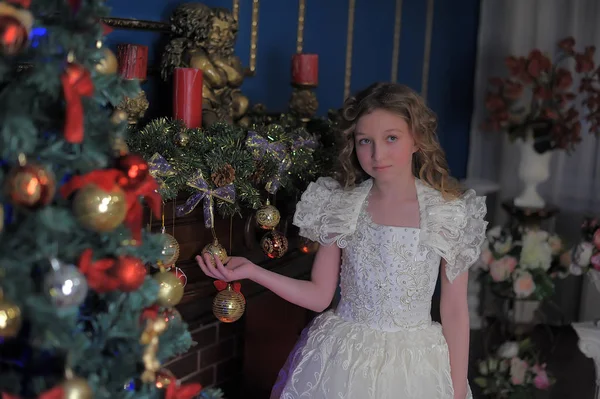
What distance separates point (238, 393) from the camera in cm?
285

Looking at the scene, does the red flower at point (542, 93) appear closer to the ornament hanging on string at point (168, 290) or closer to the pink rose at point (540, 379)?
the pink rose at point (540, 379)

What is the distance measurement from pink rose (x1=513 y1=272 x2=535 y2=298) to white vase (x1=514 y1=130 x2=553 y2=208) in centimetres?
42

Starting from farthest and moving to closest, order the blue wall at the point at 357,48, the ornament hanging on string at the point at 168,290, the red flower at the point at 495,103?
1. the red flower at the point at 495,103
2. the blue wall at the point at 357,48
3. the ornament hanging on string at the point at 168,290

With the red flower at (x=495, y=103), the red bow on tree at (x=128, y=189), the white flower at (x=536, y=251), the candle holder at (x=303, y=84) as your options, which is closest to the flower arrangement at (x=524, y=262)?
the white flower at (x=536, y=251)

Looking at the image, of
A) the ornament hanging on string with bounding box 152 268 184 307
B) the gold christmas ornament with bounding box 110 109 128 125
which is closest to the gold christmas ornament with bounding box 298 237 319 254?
the ornament hanging on string with bounding box 152 268 184 307

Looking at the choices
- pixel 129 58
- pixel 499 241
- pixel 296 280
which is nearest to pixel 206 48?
pixel 129 58

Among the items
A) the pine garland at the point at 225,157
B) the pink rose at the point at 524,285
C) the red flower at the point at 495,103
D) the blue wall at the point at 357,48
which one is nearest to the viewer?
the pine garland at the point at 225,157

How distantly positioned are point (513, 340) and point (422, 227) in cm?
199

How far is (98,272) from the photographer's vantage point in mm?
993

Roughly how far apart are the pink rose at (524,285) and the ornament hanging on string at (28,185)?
9.20ft

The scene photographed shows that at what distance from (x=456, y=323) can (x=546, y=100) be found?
2.00 meters

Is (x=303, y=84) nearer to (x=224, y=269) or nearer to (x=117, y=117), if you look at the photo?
(x=224, y=269)

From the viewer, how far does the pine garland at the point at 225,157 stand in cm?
161

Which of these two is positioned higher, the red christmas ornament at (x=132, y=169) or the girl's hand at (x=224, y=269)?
the red christmas ornament at (x=132, y=169)
